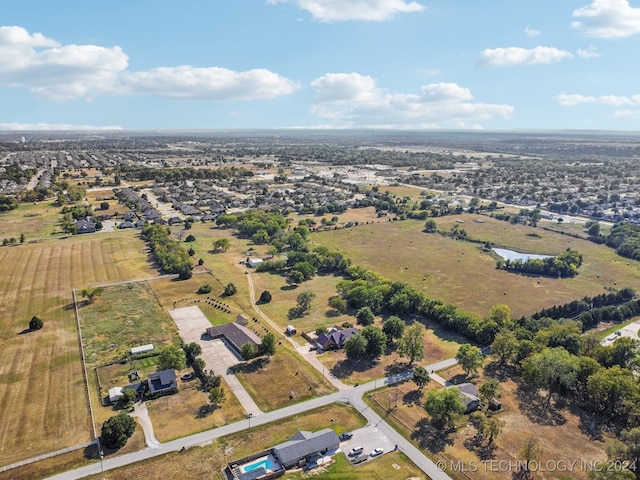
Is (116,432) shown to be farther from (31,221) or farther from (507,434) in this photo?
(31,221)

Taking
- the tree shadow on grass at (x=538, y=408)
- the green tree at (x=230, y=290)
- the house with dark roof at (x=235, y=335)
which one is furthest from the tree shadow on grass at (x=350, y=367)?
the green tree at (x=230, y=290)

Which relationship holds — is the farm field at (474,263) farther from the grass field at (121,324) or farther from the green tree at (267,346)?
the grass field at (121,324)

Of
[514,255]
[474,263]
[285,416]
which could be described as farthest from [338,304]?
[514,255]

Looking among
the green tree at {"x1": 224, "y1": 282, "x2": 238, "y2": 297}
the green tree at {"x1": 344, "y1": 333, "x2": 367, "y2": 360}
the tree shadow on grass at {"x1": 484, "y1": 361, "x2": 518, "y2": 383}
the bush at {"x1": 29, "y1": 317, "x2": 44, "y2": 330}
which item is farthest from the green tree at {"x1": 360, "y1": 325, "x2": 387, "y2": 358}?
the bush at {"x1": 29, "y1": 317, "x2": 44, "y2": 330}

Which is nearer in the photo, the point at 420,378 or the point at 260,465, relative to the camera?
the point at 260,465

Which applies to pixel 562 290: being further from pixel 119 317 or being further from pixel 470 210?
pixel 119 317
